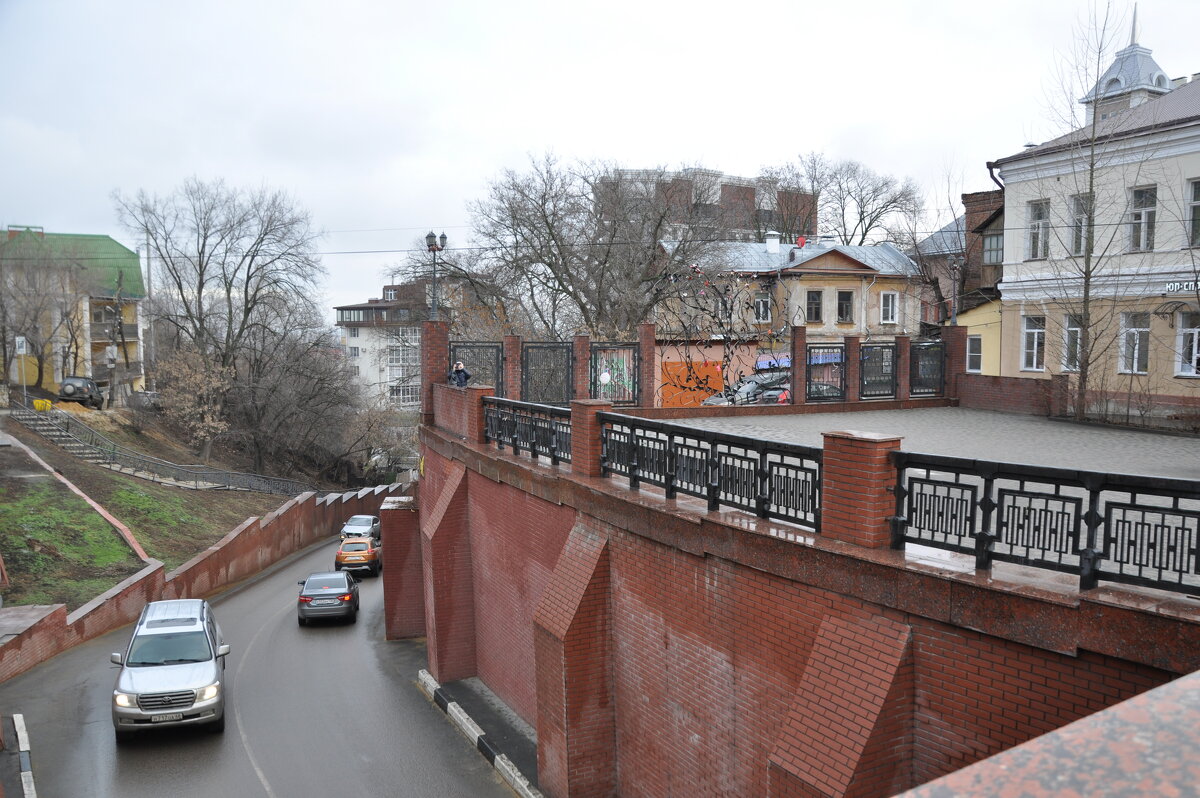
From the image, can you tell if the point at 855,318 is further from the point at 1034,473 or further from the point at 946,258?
the point at 1034,473

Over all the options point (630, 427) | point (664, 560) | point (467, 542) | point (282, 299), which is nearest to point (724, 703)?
point (664, 560)

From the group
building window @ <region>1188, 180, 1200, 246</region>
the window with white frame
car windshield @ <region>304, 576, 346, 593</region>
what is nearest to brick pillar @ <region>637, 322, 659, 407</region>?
car windshield @ <region>304, 576, 346, 593</region>

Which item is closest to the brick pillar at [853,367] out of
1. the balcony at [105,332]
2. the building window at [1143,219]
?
the building window at [1143,219]

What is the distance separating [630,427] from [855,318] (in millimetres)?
37309

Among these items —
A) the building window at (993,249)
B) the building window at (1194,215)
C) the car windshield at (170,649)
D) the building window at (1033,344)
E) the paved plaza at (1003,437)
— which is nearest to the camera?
the paved plaza at (1003,437)

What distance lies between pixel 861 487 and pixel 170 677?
1206 centimetres

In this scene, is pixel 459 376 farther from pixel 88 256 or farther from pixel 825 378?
pixel 88 256

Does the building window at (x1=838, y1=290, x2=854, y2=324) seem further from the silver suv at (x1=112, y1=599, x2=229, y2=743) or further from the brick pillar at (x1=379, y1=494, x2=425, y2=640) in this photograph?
the silver suv at (x1=112, y1=599, x2=229, y2=743)

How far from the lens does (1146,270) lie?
69.9 ft

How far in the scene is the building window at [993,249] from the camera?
34969 mm

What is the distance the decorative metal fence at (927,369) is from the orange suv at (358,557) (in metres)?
18.1

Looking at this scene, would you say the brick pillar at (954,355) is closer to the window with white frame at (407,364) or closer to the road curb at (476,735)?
the road curb at (476,735)

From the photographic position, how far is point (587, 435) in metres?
9.98


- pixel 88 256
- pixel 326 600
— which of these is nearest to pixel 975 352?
pixel 326 600
